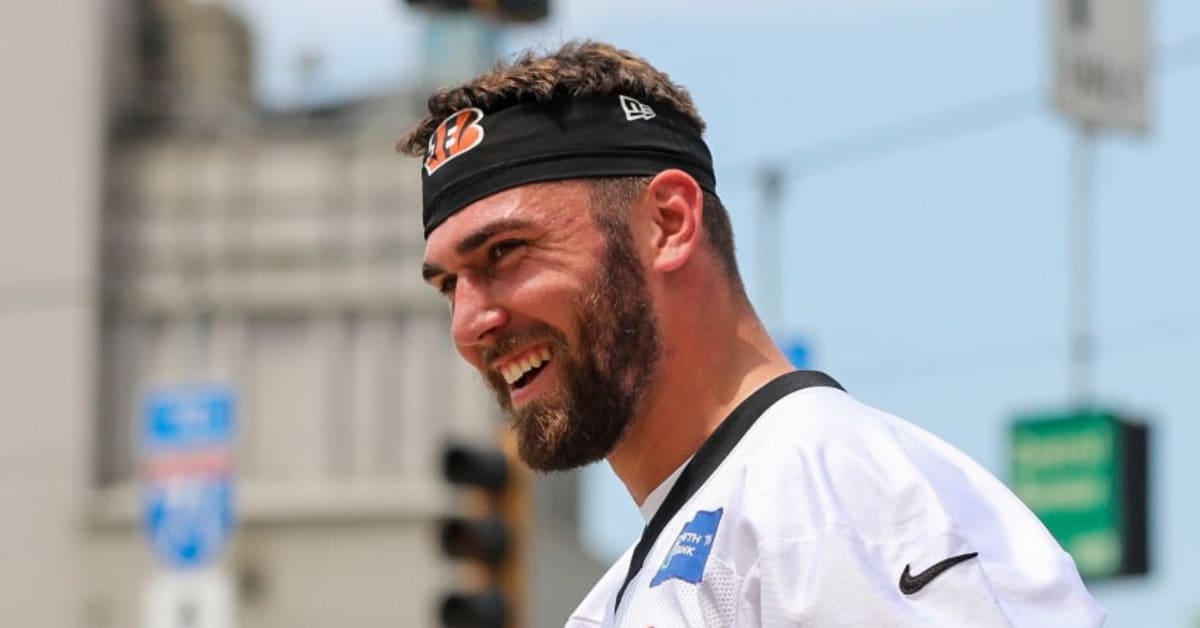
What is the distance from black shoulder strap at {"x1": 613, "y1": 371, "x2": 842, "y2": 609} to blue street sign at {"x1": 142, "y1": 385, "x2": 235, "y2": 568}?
12.1 m

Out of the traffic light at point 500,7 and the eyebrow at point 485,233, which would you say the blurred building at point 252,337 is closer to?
the traffic light at point 500,7

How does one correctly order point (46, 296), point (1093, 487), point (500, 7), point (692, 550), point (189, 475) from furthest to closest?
point (46, 296)
point (189, 475)
point (1093, 487)
point (500, 7)
point (692, 550)

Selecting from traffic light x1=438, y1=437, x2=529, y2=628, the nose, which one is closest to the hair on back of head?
the nose

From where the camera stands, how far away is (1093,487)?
1340 centimetres

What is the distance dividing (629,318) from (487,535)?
9158mm

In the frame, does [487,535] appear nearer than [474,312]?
No

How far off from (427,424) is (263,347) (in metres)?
2.25

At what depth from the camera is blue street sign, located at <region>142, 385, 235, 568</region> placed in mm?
15688

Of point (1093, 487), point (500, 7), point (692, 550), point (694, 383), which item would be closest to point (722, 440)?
point (694, 383)

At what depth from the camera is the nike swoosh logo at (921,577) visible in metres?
3.14

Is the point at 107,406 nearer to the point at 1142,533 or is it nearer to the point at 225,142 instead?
the point at 225,142

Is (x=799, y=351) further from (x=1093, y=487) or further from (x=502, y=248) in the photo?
(x=502, y=248)

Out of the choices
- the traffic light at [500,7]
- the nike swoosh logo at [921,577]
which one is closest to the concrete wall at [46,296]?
the traffic light at [500,7]

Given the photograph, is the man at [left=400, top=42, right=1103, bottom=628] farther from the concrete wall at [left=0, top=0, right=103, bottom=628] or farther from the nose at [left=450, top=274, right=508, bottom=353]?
the concrete wall at [left=0, top=0, right=103, bottom=628]
